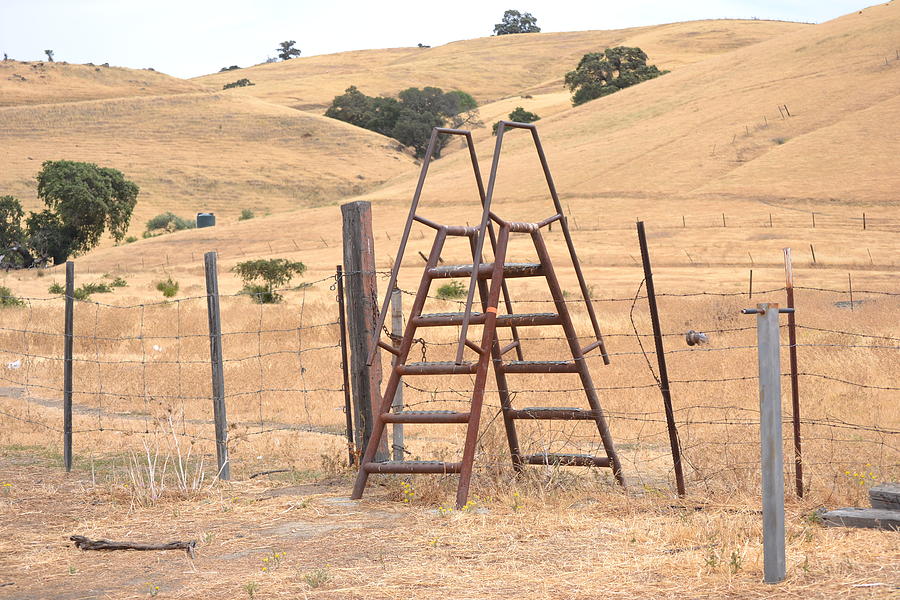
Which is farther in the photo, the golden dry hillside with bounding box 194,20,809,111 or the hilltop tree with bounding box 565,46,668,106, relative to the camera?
the golden dry hillside with bounding box 194,20,809,111

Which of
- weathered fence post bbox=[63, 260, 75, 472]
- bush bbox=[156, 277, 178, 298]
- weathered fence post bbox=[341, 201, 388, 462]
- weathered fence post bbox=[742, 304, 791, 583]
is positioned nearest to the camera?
weathered fence post bbox=[742, 304, 791, 583]

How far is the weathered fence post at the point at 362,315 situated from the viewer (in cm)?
880

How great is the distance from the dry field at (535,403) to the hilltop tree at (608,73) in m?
30.8

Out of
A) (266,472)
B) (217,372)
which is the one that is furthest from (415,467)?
(217,372)

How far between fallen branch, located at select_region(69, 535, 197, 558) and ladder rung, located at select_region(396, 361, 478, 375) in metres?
2.00

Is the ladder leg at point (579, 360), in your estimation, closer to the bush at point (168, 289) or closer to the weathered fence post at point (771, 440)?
the weathered fence post at point (771, 440)

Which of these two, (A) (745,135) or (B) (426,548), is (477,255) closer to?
(B) (426,548)

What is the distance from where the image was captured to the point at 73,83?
115812 millimetres

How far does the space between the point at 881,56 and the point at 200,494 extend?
236 ft

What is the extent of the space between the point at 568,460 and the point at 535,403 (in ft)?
16.3

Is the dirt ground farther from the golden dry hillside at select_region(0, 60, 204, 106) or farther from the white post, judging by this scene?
the golden dry hillside at select_region(0, 60, 204, 106)

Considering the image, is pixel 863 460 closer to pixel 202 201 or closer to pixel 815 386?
pixel 815 386

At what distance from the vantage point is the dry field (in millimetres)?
5797

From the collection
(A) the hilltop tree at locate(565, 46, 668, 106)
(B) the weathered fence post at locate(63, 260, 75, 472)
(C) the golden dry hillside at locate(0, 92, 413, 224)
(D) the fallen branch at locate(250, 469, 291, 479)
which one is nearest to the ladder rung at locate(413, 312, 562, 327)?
(D) the fallen branch at locate(250, 469, 291, 479)
